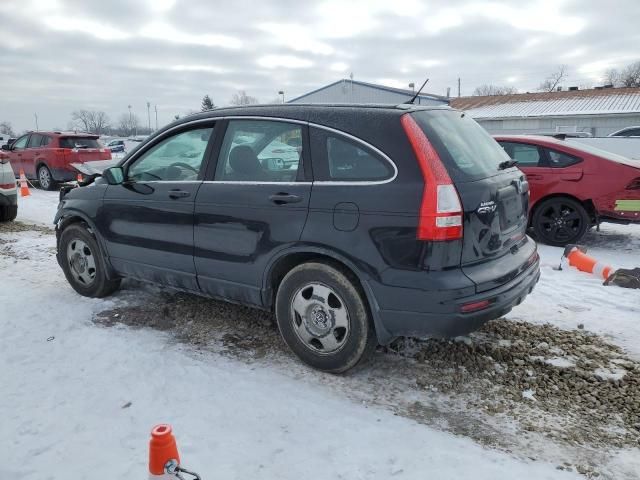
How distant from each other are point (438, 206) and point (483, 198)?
15.0 inches

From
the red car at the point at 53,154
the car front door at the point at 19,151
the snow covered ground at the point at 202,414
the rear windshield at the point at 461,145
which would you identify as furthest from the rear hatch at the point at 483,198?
the car front door at the point at 19,151

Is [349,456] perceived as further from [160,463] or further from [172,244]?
[172,244]

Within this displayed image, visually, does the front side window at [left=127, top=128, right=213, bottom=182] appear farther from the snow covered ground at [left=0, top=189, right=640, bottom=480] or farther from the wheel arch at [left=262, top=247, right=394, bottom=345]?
the snow covered ground at [left=0, top=189, right=640, bottom=480]

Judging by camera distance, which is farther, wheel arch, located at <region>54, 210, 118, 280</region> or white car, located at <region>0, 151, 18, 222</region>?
white car, located at <region>0, 151, 18, 222</region>

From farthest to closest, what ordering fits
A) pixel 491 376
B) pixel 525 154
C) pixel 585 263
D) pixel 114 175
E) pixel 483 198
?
pixel 525 154 → pixel 585 263 → pixel 114 175 → pixel 491 376 → pixel 483 198

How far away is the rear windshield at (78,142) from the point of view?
13255mm

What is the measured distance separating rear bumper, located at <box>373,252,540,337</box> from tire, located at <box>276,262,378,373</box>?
7.7 inches

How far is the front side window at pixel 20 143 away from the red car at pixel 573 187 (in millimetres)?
13319

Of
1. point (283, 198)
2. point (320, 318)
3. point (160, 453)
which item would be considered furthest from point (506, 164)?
point (160, 453)

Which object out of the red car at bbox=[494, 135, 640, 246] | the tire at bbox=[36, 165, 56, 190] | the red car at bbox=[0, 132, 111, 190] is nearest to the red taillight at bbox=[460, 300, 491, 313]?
the red car at bbox=[494, 135, 640, 246]

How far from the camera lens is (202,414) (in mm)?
2965

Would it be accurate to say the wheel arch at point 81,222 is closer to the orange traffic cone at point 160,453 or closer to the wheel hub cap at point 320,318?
the wheel hub cap at point 320,318

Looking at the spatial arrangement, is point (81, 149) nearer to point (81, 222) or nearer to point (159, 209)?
point (81, 222)

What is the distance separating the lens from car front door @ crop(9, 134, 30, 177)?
14.0 meters
